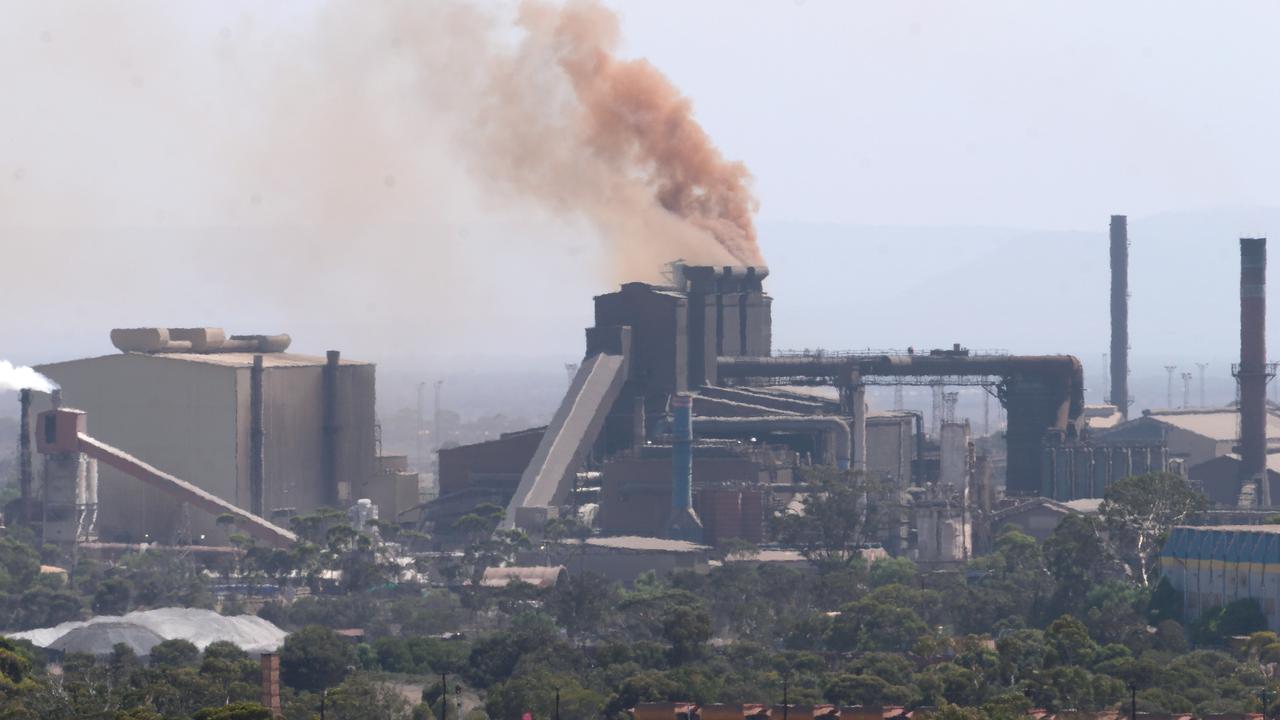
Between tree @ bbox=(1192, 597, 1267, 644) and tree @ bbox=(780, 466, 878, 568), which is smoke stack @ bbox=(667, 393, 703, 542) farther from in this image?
tree @ bbox=(1192, 597, 1267, 644)

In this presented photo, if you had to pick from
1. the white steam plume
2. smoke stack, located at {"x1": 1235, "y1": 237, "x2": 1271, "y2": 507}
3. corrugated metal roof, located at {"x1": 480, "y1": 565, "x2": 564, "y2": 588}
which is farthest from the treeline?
smoke stack, located at {"x1": 1235, "y1": 237, "x2": 1271, "y2": 507}

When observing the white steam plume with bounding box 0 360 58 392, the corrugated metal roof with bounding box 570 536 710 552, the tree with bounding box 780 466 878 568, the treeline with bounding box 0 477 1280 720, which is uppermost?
the white steam plume with bounding box 0 360 58 392

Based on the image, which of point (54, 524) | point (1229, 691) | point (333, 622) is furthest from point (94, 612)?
point (1229, 691)

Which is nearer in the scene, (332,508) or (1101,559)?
(1101,559)

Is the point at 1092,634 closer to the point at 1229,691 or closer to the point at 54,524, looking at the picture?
the point at 1229,691

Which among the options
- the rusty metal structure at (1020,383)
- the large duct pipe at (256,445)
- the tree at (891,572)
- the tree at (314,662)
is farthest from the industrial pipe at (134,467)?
the tree at (314,662)

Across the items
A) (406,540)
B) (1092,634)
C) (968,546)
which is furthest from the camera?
(406,540)

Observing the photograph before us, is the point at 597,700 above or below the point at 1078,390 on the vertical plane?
below
